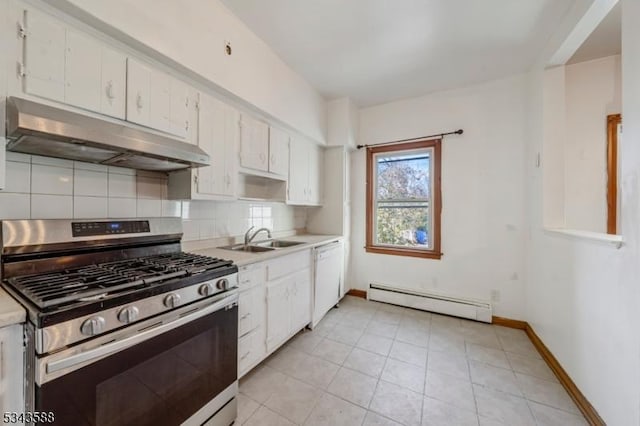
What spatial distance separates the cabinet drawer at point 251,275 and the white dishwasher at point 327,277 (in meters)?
0.83

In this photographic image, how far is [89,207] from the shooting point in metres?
1.47

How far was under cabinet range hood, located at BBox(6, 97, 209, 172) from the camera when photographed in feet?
3.27

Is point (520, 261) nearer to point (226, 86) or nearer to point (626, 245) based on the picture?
point (626, 245)

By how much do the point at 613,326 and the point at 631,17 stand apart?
1644 millimetres

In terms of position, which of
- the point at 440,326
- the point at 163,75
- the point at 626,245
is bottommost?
the point at 440,326

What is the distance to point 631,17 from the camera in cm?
128

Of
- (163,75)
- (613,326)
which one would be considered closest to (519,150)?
(613,326)

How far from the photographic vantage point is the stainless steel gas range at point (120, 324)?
0.84 metres

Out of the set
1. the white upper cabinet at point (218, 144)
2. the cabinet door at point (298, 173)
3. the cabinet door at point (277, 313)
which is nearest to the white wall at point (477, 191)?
the cabinet door at point (298, 173)

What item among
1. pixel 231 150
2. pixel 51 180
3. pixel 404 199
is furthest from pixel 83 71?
pixel 404 199

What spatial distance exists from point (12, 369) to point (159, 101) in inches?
55.3

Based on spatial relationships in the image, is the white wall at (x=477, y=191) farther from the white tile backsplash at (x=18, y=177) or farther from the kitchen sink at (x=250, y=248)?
the white tile backsplash at (x=18, y=177)

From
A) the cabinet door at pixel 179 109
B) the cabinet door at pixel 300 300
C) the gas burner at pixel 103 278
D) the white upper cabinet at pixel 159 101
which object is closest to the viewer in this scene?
the gas burner at pixel 103 278

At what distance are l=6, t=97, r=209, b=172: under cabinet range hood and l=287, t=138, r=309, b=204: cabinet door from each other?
1.29 m
